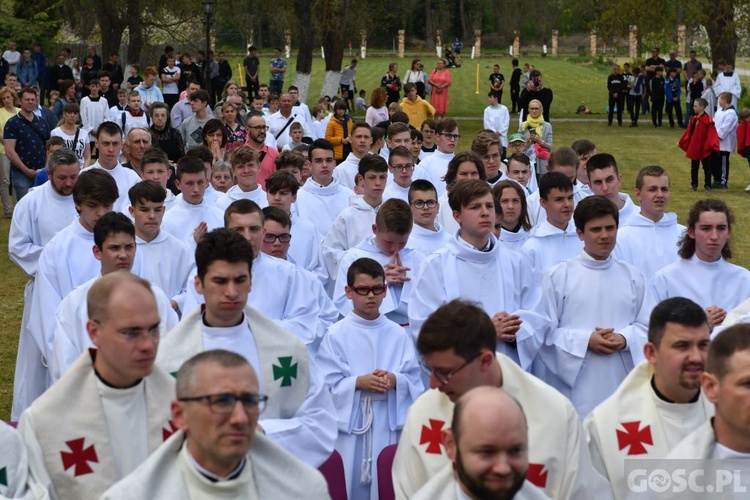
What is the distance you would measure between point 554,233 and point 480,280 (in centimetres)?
159

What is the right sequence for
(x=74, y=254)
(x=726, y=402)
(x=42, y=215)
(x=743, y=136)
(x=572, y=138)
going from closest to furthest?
(x=726, y=402), (x=74, y=254), (x=42, y=215), (x=743, y=136), (x=572, y=138)

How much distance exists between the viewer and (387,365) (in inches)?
297

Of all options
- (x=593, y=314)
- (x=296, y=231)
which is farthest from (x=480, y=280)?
(x=296, y=231)

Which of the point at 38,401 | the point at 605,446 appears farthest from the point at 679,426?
the point at 38,401

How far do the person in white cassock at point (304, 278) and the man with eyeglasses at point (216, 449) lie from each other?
123 inches

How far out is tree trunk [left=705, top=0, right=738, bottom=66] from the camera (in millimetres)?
34438

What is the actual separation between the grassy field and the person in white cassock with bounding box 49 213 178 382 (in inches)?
123

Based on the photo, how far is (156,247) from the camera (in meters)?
8.60

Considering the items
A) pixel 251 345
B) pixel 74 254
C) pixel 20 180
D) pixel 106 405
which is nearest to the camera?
pixel 106 405

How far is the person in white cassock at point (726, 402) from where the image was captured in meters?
4.50

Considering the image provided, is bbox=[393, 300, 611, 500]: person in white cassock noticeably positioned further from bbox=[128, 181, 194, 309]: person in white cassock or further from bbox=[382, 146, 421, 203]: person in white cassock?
bbox=[382, 146, 421, 203]: person in white cassock

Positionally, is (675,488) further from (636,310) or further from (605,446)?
(636,310)

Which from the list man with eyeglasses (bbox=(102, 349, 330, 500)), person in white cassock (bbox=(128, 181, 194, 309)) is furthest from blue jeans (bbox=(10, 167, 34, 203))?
man with eyeglasses (bbox=(102, 349, 330, 500))

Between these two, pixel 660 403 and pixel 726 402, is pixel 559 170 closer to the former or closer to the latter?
pixel 660 403
